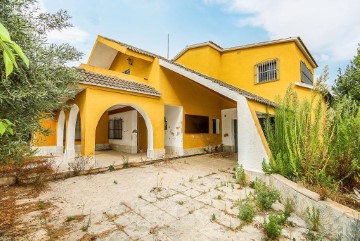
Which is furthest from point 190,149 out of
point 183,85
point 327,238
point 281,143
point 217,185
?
point 327,238

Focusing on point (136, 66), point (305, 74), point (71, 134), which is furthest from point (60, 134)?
point (305, 74)

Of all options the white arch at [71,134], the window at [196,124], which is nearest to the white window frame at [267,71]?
the window at [196,124]

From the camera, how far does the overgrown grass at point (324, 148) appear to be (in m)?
3.95

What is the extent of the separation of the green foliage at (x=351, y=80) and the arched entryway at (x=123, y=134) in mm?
14177

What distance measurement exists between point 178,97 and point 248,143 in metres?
5.98

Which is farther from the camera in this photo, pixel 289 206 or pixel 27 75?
pixel 289 206

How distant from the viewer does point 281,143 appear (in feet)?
18.6

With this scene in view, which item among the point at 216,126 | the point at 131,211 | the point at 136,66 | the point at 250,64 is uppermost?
the point at 250,64

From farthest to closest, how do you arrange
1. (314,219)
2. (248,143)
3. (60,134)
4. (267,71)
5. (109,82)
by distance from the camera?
(267,71) → (60,134) → (109,82) → (248,143) → (314,219)

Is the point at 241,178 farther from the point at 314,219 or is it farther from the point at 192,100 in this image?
the point at 192,100

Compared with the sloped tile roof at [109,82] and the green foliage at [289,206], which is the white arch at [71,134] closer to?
the sloped tile roof at [109,82]

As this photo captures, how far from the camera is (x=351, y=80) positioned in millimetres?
13984

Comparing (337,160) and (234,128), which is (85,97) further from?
(234,128)

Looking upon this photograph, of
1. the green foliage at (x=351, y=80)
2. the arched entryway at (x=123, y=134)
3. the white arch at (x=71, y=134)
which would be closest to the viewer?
the white arch at (x=71, y=134)
